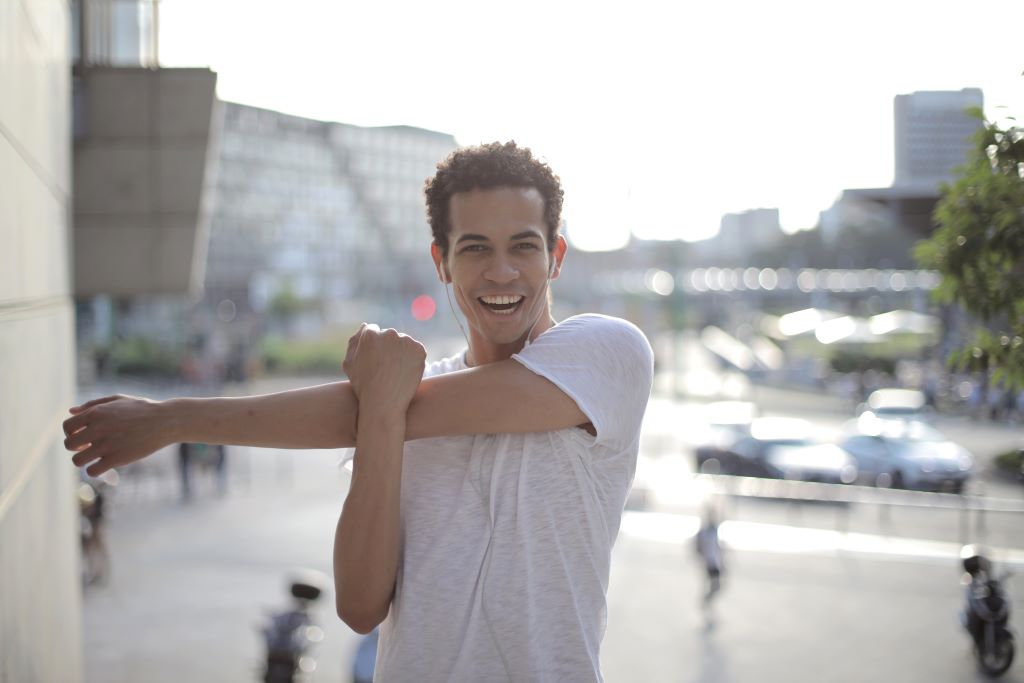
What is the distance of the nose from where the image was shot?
5.99 feet

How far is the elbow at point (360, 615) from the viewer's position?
1.76m

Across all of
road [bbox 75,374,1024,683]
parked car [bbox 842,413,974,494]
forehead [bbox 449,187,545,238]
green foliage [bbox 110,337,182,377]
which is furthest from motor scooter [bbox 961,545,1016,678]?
green foliage [bbox 110,337,182,377]

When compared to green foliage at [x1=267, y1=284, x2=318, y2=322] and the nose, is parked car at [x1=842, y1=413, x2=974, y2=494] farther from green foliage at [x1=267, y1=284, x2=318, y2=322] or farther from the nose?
green foliage at [x1=267, y1=284, x2=318, y2=322]

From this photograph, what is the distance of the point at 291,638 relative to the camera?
21.6 feet

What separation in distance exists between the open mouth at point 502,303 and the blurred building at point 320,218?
56501mm

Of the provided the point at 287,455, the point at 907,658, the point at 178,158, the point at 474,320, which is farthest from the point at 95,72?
the point at 287,455

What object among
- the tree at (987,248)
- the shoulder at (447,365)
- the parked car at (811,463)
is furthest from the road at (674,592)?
the shoulder at (447,365)

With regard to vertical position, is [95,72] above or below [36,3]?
above

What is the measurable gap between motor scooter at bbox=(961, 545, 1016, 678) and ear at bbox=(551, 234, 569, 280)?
21.6ft

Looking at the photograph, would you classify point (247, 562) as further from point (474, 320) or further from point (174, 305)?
point (174, 305)

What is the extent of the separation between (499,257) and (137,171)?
18.5 ft

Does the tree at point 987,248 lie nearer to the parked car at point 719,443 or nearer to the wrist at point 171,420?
the wrist at point 171,420

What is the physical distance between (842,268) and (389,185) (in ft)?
96.0

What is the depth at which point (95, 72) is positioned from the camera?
6.40 m
